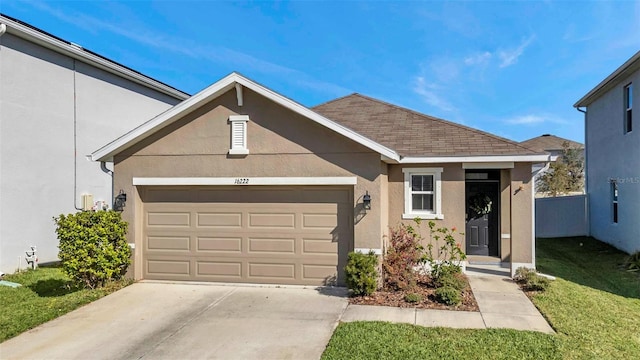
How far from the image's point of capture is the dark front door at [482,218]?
10.1 meters

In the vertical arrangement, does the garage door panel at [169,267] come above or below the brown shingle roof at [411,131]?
below

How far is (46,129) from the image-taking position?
10641 millimetres

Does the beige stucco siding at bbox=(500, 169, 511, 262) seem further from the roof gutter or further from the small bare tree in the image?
the small bare tree

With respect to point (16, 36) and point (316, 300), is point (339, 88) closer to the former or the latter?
point (16, 36)

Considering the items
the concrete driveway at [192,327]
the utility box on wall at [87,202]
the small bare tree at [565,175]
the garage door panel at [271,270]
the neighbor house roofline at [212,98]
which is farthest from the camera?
the small bare tree at [565,175]

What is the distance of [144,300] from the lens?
734cm

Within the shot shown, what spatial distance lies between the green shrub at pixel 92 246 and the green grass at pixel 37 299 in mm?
347

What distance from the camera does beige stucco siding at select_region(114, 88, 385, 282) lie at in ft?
25.7

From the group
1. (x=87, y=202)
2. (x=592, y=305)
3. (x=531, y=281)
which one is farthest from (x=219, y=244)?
(x=592, y=305)

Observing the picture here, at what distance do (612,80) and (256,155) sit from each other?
13.1 meters

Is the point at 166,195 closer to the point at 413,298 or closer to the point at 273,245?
the point at 273,245

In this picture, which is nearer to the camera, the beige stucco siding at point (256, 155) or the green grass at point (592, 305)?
the green grass at point (592, 305)

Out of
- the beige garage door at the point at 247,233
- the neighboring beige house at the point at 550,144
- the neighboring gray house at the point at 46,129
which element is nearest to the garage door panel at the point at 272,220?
the beige garage door at the point at 247,233

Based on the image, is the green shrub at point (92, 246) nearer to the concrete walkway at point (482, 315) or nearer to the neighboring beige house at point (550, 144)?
the concrete walkway at point (482, 315)
